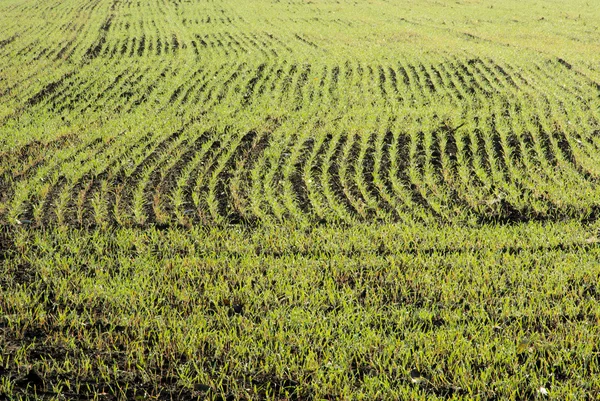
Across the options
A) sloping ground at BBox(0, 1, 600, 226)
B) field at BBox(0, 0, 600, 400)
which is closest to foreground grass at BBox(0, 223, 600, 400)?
field at BBox(0, 0, 600, 400)

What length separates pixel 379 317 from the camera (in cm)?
464

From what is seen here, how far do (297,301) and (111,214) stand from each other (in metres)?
2.87

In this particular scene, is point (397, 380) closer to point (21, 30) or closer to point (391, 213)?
point (391, 213)

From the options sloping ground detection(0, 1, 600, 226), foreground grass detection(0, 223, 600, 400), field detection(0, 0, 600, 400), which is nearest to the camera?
foreground grass detection(0, 223, 600, 400)

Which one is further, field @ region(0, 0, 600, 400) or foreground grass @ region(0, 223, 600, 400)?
field @ region(0, 0, 600, 400)

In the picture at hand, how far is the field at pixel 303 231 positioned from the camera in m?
4.06

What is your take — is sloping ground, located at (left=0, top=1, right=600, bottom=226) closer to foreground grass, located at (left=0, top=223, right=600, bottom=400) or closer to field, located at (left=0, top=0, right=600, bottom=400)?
field, located at (left=0, top=0, right=600, bottom=400)

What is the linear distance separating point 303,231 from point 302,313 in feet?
5.63

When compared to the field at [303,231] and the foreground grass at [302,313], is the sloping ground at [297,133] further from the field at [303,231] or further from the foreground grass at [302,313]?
the foreground grass at [302,313]

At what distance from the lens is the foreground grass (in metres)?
3.92

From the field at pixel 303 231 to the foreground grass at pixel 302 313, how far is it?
0.02 metres

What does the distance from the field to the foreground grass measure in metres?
0.02

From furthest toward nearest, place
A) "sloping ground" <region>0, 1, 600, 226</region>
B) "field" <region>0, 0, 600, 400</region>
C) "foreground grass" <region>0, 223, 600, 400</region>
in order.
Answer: "sloping ground" <region>0, 1, 600, 226</region>
"field" <region>0, 0, 600, 400</region>
"foreground grass" <region>0, 223, 600, 400</region>

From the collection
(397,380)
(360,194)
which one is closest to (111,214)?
(360,194)
